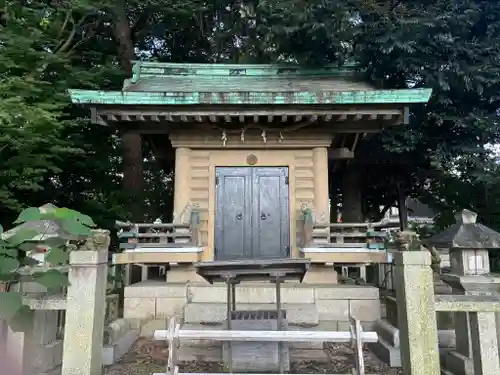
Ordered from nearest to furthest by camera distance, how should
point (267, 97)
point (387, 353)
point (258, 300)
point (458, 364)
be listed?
1. point (458, 364)
2. point (387, 353)
3. point (258, 300)
4. point (267, 97)

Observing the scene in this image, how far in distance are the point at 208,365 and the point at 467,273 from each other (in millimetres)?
3453

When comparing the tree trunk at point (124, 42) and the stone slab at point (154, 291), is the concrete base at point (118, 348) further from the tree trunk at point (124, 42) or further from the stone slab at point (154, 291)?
the tree trunk at point (124, 42)

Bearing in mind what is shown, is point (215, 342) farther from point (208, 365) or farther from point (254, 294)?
point (254, 294)

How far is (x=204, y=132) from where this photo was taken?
898 centimetres

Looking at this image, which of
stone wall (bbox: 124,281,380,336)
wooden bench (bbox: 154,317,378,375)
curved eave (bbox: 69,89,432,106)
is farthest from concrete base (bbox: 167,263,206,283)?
wooden bench (bbox: 154,317,378,375)

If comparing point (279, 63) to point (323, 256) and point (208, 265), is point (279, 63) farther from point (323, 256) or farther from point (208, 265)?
Result: point (208, 265)

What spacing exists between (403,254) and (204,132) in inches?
224

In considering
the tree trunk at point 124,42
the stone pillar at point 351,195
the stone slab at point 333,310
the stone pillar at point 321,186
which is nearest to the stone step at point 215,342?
the stone slab at point 333,310

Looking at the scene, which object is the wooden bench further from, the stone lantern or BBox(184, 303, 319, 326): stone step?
BBox(184, 303, 319, 326): stone step

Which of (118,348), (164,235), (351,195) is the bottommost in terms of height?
(118,348)

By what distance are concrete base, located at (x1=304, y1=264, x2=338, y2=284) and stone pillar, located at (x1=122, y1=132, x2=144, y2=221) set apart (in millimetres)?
6735

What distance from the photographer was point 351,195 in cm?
1339

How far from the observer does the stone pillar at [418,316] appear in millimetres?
4047

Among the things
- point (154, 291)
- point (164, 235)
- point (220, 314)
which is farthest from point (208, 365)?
point (164, 235)
